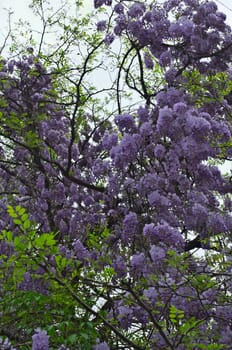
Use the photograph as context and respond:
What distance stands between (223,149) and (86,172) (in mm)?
2162

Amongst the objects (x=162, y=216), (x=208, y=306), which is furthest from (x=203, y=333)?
(x=162, y=216)

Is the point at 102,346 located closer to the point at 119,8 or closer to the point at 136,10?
the point at 136,10

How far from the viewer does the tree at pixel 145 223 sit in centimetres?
359

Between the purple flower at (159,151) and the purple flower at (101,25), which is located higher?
the purple flower at (101,25)

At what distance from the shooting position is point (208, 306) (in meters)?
3.80

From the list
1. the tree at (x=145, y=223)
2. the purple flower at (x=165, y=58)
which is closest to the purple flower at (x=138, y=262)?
the tree at (x=145, y=223)

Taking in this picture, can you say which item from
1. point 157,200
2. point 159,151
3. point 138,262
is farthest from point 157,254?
point 159,151

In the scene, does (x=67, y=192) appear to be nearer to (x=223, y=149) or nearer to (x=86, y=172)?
(x=86, y=172)

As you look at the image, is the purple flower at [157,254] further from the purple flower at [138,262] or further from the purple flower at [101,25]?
the purple flower at [101,25]

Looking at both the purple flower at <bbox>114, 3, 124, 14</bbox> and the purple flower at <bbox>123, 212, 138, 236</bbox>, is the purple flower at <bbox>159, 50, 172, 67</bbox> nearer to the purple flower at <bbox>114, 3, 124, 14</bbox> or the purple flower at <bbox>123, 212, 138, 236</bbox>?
the purple flower at <bbox>114, 3, 124, 14</bbox>

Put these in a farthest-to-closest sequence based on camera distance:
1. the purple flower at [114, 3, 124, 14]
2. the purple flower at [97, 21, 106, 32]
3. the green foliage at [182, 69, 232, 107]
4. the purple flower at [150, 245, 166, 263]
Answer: the purple flower at [97, 21, 106, 32], the purple flower at [114, 3, 124, 14], the green foliage at [182, 69, 232, 107], the purple flower at [150, 245, 166, 263]

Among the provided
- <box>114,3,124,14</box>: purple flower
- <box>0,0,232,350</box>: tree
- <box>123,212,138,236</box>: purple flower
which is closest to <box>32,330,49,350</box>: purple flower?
<box>0,0,232,350</box>: tree

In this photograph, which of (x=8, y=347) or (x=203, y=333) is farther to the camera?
(x=203, y=333)

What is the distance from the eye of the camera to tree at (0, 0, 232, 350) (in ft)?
11.8
